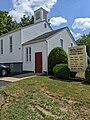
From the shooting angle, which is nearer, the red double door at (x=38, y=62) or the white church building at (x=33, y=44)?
the white church building at (x=33, y=44)

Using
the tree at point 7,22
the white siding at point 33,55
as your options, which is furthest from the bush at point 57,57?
the tree at point 7,22

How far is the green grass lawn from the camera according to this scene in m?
6.52

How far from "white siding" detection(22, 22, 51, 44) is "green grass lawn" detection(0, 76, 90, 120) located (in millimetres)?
13089

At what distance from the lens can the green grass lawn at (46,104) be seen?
652 centimetres

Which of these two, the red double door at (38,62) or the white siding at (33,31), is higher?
the white siding at (33,31)

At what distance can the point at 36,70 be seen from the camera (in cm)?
1967

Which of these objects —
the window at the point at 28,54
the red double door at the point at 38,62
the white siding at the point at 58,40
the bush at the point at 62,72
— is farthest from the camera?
the window at the point at 28,54

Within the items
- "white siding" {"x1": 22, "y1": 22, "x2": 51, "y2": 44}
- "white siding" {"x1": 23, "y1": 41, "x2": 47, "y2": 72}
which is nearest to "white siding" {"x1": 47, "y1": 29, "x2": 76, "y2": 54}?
"white siding" {"x1": 23, "y1": 41, "x2": 47, "y2": 72}

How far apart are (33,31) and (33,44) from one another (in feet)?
11.1

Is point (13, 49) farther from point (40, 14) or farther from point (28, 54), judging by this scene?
point (40, 14)

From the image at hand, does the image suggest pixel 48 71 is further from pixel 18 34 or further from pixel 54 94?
pixel 54 94

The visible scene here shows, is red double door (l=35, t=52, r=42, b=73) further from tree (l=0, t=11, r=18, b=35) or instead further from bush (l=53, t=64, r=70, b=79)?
tree (l=0, t=11, r=18, b=35)

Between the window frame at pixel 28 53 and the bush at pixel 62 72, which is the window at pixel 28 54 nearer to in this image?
the window frame at pixel 28 53

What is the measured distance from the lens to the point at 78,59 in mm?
13000
